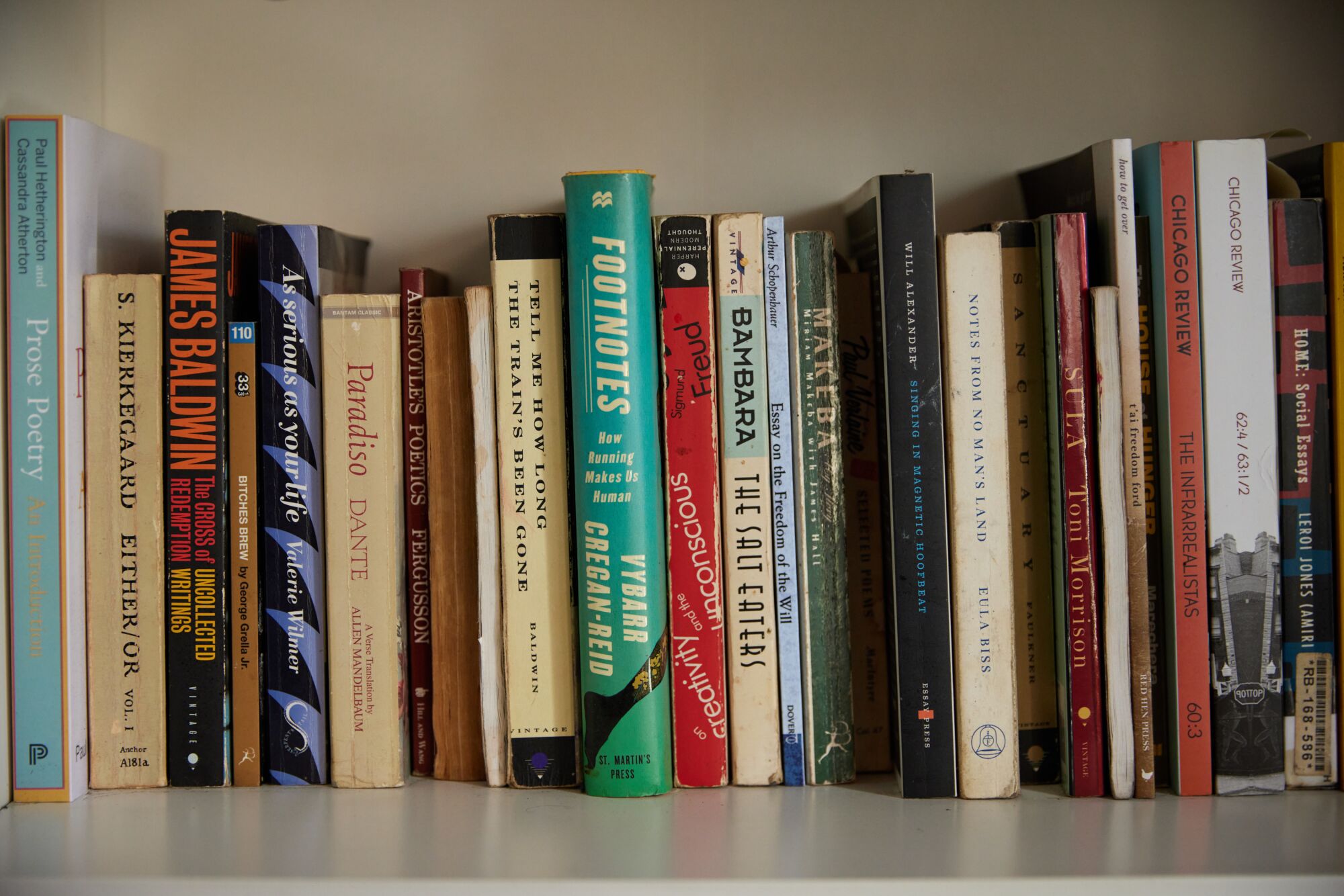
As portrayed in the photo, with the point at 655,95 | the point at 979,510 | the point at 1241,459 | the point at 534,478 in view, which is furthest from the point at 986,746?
the point at 655,95

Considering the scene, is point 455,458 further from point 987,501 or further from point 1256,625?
point 1256,625

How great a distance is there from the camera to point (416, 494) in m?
0.78

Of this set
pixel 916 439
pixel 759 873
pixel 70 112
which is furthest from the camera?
pixel 70 112

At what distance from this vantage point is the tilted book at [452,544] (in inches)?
30.2

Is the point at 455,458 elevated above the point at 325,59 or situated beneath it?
situated beneath

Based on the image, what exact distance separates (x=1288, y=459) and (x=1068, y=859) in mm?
331

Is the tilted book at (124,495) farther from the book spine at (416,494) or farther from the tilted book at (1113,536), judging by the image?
the tilted book at (1113,536)

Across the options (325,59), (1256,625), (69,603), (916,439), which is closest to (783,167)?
(916,439)

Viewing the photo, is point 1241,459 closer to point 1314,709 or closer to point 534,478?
point 1314,709

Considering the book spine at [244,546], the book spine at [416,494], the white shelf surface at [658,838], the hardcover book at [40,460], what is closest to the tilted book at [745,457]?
the white shelf surface at [658,838]

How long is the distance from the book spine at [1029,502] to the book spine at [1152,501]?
0.07 metres

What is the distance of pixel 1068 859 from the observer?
24.5 inches

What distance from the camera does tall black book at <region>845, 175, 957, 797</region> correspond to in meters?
0.71

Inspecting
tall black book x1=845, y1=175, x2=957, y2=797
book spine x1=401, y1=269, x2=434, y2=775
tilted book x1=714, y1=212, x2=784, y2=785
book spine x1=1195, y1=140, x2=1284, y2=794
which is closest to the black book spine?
book spine x1=401, y1=269, x2=434, y2=775
